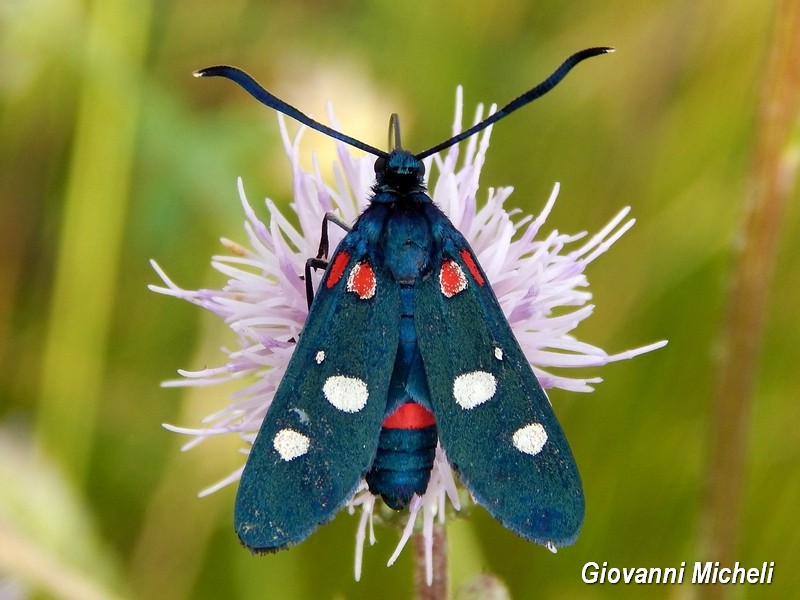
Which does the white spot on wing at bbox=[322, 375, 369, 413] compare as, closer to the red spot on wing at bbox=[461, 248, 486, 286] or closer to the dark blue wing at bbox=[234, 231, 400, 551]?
the dark blue wing at bbox=[234, 231, 400, 551]

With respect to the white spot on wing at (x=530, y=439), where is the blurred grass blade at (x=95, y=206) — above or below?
above

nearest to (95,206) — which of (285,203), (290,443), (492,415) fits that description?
(285,203)

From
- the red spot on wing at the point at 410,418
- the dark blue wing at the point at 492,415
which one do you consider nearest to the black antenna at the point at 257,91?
the dark blue wing at the point at 492,415

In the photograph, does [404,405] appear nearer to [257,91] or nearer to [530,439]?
[530,439]

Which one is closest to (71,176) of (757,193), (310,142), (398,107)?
(310,142)

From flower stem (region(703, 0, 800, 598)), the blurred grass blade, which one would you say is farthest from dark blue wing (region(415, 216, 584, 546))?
the blurred grass blade

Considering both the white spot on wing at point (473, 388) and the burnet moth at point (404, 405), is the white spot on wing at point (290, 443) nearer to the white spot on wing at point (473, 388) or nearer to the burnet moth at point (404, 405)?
the burnet moth at point (404, 405)
